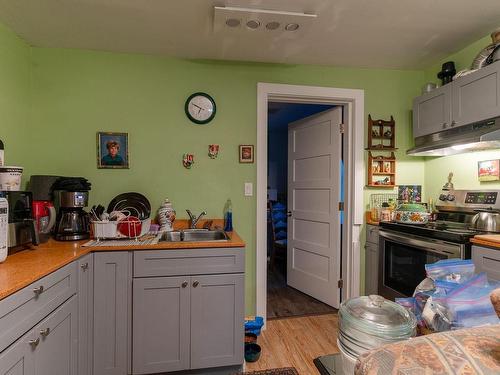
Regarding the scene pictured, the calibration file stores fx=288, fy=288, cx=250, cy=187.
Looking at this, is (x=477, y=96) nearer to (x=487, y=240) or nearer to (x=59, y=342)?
(x=487, y=240)

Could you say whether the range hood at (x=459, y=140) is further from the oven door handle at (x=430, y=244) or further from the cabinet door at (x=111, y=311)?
the cabinet door at (x=111, y=311)

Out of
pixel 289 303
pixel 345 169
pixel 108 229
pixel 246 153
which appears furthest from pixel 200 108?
pixel 289 303

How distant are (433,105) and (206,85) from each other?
191 cm

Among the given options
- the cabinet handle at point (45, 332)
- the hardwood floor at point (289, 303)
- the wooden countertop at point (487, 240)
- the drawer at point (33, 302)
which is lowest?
the hardwood floor at point (289, 303)

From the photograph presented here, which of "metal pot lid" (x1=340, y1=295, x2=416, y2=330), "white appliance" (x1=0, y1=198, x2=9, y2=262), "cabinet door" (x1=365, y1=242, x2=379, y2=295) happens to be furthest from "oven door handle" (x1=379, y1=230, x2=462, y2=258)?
"white appliance" (x1=0, y1=198, x2=9, y2=262)

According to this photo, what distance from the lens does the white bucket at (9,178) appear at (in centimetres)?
156

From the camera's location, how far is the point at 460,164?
2436mm

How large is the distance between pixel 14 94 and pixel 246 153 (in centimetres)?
176

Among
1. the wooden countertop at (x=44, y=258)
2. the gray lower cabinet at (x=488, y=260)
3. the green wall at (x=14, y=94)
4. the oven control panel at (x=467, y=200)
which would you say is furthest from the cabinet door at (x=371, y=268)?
the green wall at (x=14, y=94)

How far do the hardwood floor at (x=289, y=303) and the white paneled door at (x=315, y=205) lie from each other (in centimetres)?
7

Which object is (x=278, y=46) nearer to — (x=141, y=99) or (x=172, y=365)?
(x=141, y=99)

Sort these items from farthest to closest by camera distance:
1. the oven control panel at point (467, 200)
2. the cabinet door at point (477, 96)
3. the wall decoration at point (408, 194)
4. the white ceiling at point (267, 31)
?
1. the wall decoration at point (408, 194)
2. the oven control panel at point (467, 200)
3. the cabinet door at point (477, 96)
4. the white ceiling at point (267, 31)

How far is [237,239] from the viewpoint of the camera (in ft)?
6.64

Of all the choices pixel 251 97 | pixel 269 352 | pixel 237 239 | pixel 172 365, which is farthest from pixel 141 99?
pixel 269 352
